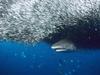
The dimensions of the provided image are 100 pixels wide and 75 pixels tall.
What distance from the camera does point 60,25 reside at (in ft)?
4.74

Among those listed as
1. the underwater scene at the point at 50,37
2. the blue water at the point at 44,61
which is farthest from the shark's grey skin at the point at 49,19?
the blue water at the point at 44,61

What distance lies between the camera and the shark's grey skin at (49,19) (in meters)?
1.43

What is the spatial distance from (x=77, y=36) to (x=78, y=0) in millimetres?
263

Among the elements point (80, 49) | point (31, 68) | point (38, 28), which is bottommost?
point (31, 68)

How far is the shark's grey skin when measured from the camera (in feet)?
4.68

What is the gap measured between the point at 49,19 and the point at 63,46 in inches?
8.4

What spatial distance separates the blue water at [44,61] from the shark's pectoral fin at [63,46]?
5cm

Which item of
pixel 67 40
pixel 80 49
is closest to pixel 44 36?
pixel 67 40

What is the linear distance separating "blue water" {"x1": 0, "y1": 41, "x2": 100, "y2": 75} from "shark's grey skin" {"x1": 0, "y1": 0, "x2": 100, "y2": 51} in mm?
130

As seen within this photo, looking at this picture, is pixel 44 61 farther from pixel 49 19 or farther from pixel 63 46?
pixel 49 19

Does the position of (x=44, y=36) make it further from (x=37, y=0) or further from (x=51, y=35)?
(x=37, y=0)

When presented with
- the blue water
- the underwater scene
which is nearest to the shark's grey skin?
the underwater scene

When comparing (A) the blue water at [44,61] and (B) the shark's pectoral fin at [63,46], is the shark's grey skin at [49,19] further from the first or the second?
(A) the blue water at [44,61]

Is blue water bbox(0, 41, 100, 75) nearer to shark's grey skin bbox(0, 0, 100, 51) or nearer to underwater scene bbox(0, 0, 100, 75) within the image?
underwater scene bbox(0, 0, 100, 75)
